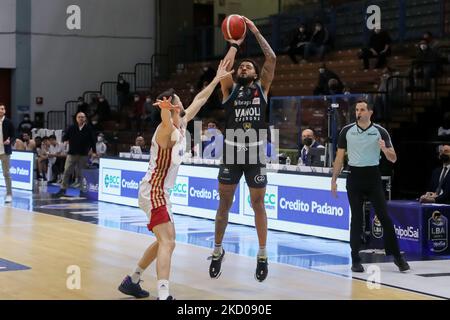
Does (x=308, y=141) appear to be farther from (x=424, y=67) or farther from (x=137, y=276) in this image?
(x=137, y=276)

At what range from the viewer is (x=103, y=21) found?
30.3 m

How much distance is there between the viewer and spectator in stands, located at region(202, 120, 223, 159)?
15.9 metres

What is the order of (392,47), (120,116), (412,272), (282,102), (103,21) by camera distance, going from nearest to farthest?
(412,272) → (282,102) → (392,47) → (120,116) → (103,21)

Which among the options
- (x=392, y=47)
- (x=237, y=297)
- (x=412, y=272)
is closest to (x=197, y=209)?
(x=412, y=272)

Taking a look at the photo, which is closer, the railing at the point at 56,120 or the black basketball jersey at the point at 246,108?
the black basketball jersey at the point at 246,108

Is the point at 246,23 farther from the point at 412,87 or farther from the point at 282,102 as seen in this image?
the point at 412,87

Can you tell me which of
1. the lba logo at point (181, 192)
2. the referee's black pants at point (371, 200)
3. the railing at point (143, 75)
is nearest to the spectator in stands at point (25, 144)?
the railing at point (143, 75)

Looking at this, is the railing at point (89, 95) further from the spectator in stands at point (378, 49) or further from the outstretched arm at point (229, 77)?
the outstretched arm at point (229, 77)

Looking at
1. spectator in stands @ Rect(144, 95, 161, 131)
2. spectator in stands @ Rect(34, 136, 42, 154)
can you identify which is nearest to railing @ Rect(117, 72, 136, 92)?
spectator in stands @ Rect(144, 95, 161, 131)

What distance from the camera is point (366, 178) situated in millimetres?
9273

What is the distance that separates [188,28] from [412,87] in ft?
45.4

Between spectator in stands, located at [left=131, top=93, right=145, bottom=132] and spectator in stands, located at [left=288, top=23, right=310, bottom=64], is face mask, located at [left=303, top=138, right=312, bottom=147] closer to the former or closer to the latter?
spectator in stands, located at [left=288, top=23, right=310, bottom=64]

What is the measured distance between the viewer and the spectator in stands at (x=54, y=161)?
23.1m

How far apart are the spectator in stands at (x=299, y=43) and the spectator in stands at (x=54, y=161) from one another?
6843mm
